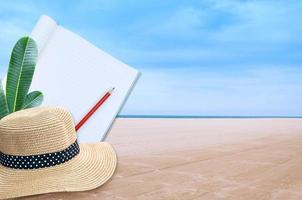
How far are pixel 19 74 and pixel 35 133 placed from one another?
1.85 ft

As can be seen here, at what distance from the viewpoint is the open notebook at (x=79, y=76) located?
155 centimetres

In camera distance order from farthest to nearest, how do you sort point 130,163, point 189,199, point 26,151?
point 130,163 → point 26,151 → point 189,199

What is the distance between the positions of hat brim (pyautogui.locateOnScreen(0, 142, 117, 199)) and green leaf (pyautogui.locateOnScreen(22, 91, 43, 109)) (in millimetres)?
507

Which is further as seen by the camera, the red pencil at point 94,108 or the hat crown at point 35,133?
the red pencil at point 94,108

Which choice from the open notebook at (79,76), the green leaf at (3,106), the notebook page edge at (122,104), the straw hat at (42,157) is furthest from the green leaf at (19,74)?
the straw hat at (42,157)

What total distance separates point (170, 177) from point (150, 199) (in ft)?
0.70

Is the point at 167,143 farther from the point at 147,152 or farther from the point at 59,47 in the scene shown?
the point at 59,47

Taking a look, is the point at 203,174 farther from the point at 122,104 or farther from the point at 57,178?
the point at 122,104

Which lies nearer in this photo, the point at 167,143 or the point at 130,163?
the point at 130,163

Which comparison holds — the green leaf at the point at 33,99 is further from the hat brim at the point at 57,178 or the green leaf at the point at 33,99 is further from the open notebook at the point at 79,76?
the hat brim at the point at 57,178

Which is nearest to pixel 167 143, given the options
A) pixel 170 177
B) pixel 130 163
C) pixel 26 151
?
pixel 130 163

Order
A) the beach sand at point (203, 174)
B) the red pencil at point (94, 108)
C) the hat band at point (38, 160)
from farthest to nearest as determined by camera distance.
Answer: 1. the red pencil at point (94, 108)
2. the hat band at point (38, 160)
3. the beach sand at point (203, 174)

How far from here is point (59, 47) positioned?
5.66 feet

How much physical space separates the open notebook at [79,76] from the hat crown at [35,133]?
551 mm
